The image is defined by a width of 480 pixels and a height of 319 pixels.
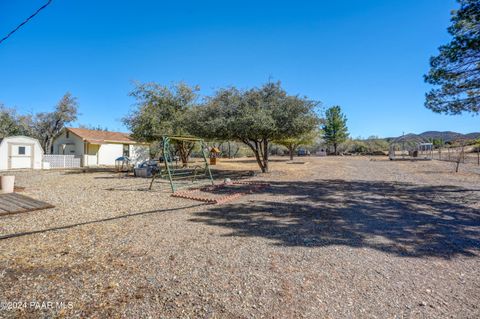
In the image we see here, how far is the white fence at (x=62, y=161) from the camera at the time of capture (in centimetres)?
2040

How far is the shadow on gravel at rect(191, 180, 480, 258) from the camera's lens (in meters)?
4.04

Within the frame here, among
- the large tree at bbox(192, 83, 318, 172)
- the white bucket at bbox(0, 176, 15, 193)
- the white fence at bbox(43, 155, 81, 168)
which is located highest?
the large tree at bbox(192, 83, 318, 172)

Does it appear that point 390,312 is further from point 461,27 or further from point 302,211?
point 461,27

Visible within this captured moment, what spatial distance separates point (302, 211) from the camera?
6.15m

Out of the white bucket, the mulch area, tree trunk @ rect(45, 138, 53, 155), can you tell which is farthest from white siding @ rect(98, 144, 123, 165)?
the mulch area

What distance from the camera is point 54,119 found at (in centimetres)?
2794

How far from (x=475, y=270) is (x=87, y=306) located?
4635 millimetres

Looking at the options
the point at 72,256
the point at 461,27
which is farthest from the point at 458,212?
the point at 72,256

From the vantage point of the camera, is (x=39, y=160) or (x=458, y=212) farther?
(x=39, y=160)

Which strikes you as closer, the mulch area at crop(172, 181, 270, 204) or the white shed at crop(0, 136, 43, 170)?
the mulch area at crop(172, 181, 270, 204)

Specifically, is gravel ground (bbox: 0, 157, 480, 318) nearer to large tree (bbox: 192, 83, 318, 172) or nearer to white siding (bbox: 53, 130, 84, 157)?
large tree (bbox: 192, 83, 318, 172)

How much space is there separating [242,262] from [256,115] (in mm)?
9549

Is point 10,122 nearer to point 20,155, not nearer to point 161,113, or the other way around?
point 20,155

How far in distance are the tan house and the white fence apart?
0.69 meters
